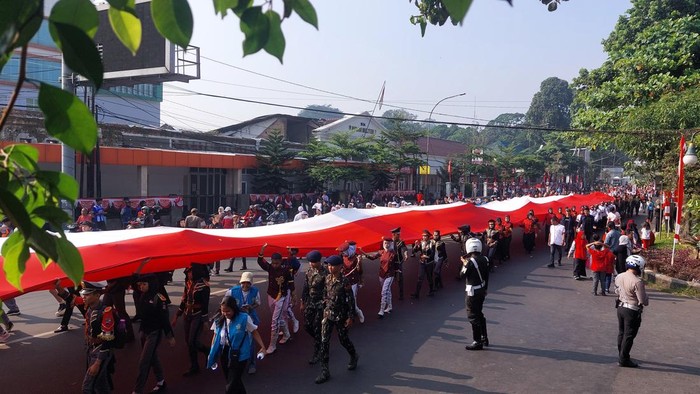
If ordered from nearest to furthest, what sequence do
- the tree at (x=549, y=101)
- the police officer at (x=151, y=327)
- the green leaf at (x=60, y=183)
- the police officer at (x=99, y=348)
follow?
the green leaf at (x=60, y=183)
the police officer at (x=99, y=348)
the police officer at (x=151, y=327)
the tree at (x=549, y=101)

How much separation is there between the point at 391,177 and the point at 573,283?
80.3 ft

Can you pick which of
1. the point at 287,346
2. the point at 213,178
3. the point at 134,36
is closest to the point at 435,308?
the point at 287,346

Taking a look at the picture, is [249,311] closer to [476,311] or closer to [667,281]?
[476,311]

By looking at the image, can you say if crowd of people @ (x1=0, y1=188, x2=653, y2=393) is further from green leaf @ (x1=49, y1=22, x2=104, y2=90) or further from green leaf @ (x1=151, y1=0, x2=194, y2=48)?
green leaf @ (x1=49, y1=22, x2=104, y2=90)

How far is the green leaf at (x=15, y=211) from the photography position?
3.95 ft

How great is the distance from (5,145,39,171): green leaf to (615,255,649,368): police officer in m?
8.09

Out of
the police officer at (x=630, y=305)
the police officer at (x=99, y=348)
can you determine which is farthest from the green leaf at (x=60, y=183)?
the police officer at (x=630, y=305)

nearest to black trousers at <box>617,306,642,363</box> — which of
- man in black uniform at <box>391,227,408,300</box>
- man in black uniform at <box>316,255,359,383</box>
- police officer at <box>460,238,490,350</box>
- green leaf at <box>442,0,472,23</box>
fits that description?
police officer at <box>460,238,490,350</box>

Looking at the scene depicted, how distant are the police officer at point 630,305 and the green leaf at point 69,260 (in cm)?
796

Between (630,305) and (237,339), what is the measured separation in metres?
5.63

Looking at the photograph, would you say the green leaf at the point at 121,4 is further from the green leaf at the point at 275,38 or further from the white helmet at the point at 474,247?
A: the white helmet at the point at 474,247

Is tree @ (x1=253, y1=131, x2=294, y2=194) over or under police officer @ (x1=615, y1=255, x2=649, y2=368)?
over

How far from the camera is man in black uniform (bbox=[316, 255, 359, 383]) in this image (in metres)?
7.29

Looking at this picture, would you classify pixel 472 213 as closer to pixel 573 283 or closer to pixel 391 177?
pixel 573 283
